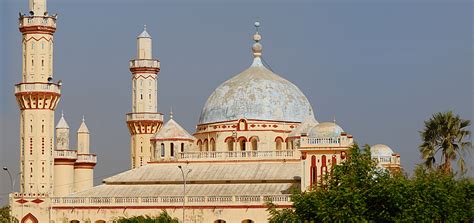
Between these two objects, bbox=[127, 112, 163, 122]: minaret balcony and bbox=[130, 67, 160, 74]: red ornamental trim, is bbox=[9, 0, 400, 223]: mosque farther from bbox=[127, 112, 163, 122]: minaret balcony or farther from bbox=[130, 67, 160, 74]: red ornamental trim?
bbox=[130, 67, 160, 74]: red ornamental trim

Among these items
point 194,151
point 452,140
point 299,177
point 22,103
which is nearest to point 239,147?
point 194,151

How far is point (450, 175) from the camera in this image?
68062 mm

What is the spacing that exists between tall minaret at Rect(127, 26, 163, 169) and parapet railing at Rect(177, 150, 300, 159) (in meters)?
Answer: 12.1

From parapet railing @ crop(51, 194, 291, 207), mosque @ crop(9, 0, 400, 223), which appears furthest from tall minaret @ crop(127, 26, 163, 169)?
parapet railing @ crop(51, 194, 291, 207)

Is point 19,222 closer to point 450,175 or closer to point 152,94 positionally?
point 152,94

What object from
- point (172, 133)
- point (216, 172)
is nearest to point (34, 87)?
point (172, 133)

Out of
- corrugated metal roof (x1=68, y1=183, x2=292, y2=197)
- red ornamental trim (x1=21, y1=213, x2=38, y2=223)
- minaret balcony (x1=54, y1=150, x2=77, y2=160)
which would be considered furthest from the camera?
minaret balcony (x1=54, y1=150, x2=77, y2=160)

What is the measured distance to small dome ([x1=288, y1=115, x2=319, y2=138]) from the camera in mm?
92900

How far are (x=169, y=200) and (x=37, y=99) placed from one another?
13752 mm

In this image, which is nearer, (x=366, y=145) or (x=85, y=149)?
(x=366, y=145)

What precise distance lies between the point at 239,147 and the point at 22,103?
17968mm

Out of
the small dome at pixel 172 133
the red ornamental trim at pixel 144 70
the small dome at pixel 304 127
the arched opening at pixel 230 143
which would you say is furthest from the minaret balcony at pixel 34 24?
the small dome at pixel 304 127

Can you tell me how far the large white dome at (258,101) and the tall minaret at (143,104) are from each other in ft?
27.7

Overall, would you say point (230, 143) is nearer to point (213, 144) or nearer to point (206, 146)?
point (213, 144)
